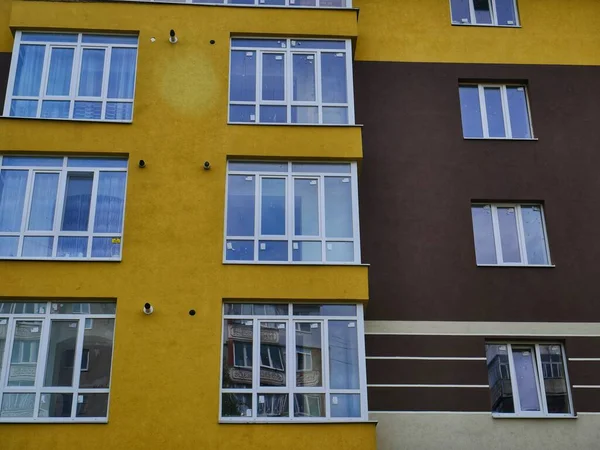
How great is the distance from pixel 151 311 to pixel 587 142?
33.7 ft

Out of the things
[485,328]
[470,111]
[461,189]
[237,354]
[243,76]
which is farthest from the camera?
[470,111]

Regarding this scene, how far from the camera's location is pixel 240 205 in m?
14.4

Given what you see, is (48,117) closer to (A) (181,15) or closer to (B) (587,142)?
(A) (181,15)

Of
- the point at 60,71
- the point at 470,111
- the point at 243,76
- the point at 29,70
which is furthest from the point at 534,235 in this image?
the point at 29,70

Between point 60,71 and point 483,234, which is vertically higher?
point 60,71

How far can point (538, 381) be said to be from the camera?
14500mm

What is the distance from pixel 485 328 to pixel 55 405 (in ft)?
27.2

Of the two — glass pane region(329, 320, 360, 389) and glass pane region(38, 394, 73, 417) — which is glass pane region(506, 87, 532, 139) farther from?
glass pane region(38, 394, 73, 417)

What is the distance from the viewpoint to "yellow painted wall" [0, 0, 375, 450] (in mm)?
12594

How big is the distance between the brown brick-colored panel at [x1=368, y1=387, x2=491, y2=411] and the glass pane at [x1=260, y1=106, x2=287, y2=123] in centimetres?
579

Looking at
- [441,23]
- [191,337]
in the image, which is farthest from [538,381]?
[441,23]

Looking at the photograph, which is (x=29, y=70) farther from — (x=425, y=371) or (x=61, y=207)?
(x=425, y=371)

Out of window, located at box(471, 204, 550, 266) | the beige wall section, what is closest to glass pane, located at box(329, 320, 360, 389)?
the beige wall section

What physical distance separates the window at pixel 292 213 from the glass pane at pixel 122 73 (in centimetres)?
281
